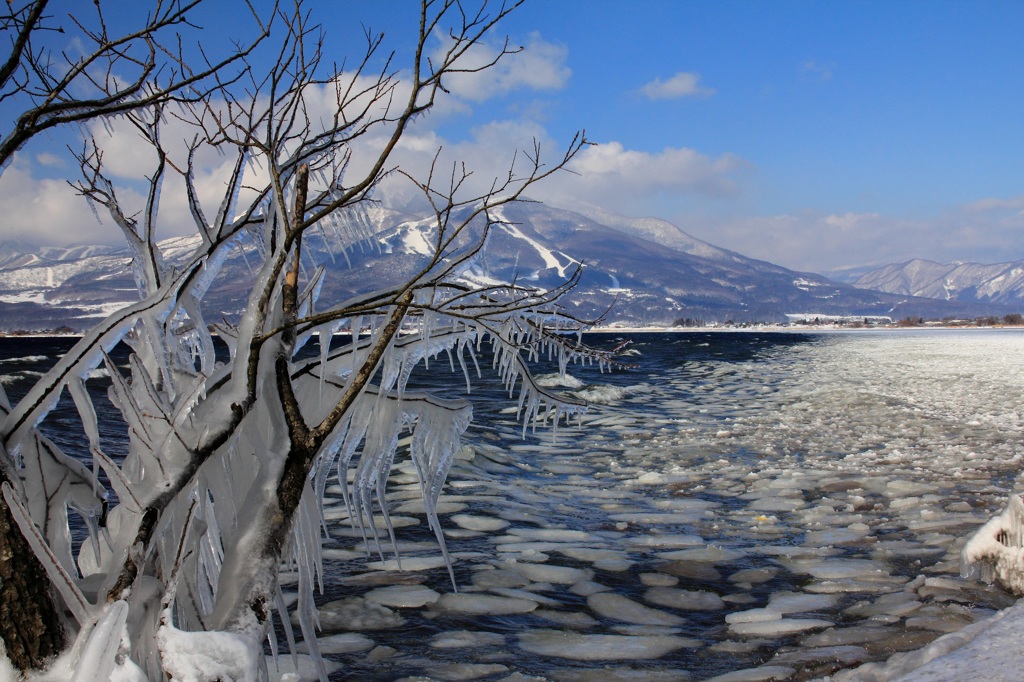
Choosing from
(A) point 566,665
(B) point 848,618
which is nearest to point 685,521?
(B) point 848,618

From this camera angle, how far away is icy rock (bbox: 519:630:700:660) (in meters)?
3.66

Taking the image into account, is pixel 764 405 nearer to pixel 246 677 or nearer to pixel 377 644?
pixel 377 644

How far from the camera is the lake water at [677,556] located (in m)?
3.65

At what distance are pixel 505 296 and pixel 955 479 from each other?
6.40m

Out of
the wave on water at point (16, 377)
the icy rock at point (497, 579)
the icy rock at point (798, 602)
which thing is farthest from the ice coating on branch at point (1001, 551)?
the wave on water at point (16, 377)

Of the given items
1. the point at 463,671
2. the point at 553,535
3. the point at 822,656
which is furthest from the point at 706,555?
the point at 463,671

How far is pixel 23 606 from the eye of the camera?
2.08 meters

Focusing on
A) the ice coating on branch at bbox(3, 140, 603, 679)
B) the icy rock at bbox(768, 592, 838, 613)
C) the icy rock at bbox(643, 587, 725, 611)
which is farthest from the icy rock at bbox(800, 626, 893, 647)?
the ice coating on branch at bbox(3, 140, 603, 679)

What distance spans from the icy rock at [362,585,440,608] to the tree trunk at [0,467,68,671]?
7.98 ft

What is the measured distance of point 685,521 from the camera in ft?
21.3

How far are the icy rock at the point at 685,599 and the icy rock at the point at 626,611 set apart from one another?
0.14 m

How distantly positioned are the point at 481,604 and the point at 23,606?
9.04ft

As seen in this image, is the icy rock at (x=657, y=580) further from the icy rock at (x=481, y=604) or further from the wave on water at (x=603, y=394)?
the wave on water at (x=603, y=394)

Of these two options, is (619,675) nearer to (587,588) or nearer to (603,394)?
(587,588)
